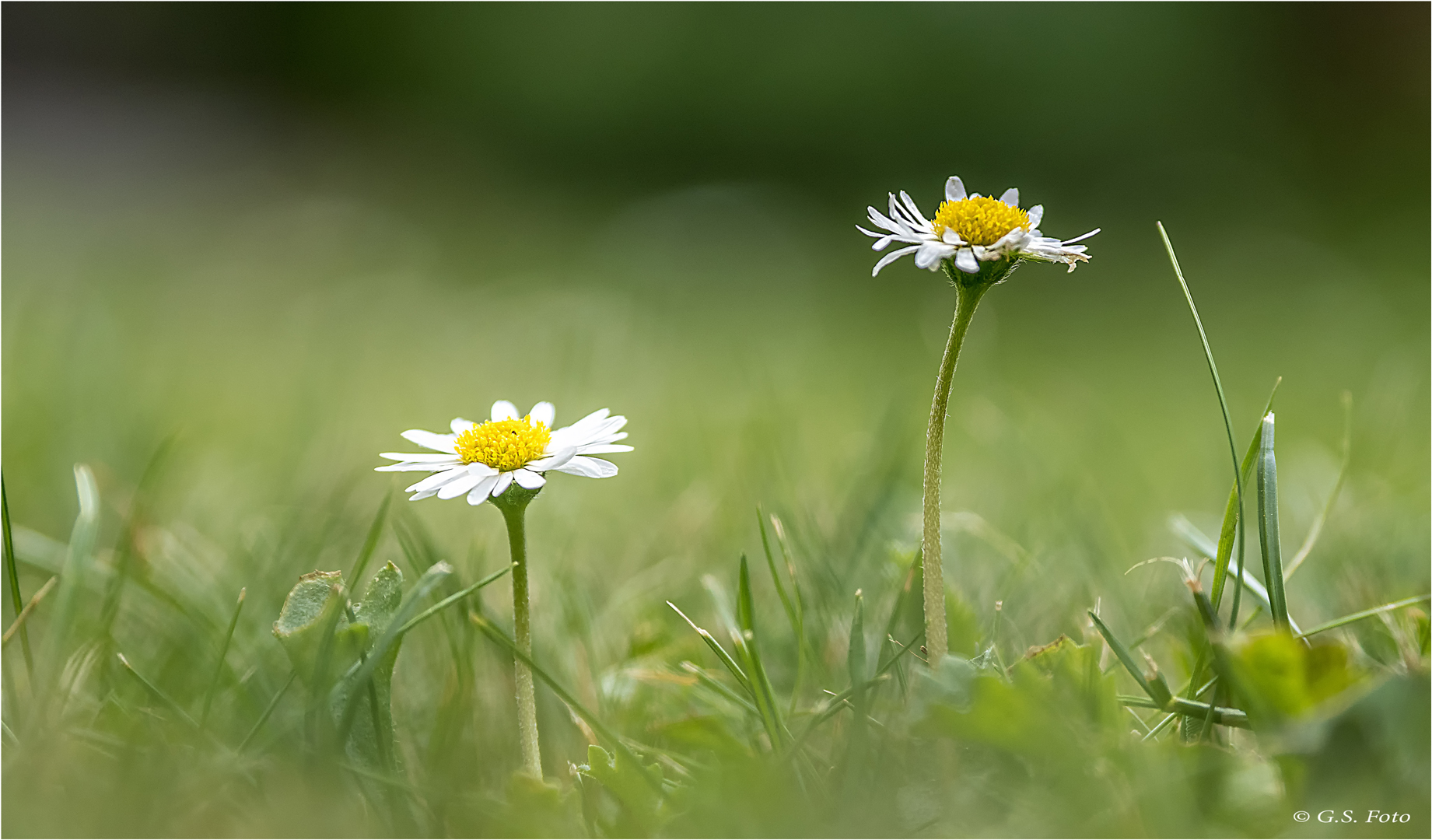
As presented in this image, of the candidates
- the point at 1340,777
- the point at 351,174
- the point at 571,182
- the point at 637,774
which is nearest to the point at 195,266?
the point at 351,174

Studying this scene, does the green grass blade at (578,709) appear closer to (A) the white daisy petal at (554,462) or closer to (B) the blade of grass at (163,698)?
(A) the white daisy petal at (554,462)

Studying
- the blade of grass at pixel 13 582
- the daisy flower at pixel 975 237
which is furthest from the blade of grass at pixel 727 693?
the blade of grass at pixel 13 582

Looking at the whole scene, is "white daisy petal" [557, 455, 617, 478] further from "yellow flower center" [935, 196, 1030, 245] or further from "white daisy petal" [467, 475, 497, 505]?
"yellow flower center" [935, 196, 1030, 245]

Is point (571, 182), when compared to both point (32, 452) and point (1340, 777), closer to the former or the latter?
point (32, 452)

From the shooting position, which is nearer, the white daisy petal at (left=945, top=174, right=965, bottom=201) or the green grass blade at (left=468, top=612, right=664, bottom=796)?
the green grass blade at (left=468, top=612, right=664, bottom=796)

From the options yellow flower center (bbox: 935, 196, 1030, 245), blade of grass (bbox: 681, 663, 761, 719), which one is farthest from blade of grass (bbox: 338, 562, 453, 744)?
yellow flower center (bbox: 935, 196, 1030, 245)

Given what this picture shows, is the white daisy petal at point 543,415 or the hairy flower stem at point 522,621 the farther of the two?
the white daisy petal at point 543,415

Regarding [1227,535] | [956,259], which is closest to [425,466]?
[956,259]

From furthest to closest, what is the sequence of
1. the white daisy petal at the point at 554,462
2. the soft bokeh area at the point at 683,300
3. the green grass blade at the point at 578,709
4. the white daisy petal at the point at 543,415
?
1. the soft bokeh area at the point at 683,300
2. the white daisy petal at the point at 543,415
3. the white daisy petal at the point at 554,462
4. the green grass blade at the point at 578,709
